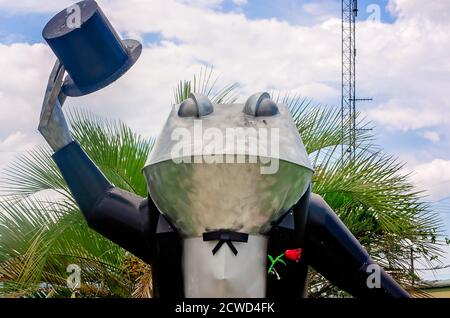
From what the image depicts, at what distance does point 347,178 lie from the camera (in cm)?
562

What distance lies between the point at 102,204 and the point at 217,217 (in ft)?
2.47

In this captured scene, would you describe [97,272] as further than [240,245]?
Yes

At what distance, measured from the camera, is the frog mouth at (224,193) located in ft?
9.20

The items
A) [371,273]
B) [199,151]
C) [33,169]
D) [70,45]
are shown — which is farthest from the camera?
[33,169]

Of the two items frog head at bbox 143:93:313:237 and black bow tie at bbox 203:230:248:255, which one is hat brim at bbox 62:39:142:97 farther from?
black bow tie at bbox 203:230:248:255

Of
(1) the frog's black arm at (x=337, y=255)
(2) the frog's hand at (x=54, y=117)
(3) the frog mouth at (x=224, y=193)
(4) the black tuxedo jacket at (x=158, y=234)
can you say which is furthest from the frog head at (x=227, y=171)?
(2) the frog's hand at (x=54, y=117)

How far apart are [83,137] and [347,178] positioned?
193cm

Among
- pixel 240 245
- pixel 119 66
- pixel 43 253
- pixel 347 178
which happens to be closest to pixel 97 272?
pixel 43 253

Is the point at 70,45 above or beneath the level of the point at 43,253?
above

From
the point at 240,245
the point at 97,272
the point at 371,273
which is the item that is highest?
the point at 240,245

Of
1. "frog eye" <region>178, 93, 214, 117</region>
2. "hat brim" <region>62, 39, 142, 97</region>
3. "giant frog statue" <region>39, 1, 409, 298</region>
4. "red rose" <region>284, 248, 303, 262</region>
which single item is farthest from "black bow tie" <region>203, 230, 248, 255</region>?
"hat brim" <region>62, 39, 142, 97</region>

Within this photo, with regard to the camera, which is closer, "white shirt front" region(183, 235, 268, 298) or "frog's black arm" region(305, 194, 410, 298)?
"white shirt front" region(183, 235, 268, 298)

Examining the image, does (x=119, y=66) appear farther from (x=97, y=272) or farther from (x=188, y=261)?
(x=97, y=272)

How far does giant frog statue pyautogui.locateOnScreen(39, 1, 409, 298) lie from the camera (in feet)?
9.24
